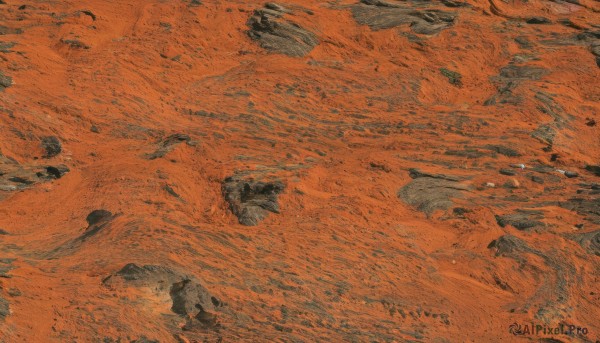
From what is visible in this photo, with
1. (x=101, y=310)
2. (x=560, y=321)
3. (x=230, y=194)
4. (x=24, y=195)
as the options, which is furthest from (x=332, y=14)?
(x=101, y=310)

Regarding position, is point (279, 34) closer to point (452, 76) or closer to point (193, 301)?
point (452, 76)

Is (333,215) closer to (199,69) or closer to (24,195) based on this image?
(24,195)

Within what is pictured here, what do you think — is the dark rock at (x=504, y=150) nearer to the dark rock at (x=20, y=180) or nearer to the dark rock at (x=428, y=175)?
the dark rock at (x=428, y=175)

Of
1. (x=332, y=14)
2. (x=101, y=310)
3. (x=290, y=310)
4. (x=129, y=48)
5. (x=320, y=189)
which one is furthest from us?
(x=332, y=14)

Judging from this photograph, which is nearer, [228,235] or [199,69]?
[228,235]

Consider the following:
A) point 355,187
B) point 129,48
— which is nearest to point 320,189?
point 355,187

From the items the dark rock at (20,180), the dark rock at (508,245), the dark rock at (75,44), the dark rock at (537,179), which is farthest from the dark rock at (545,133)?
the dark rock at (20,180)

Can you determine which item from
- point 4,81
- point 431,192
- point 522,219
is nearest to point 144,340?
point 431,192

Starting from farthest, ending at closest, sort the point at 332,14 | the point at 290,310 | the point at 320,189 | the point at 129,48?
the point at 332,14 < the point at 129,48 < the point at 320,189 < the point at 290,310

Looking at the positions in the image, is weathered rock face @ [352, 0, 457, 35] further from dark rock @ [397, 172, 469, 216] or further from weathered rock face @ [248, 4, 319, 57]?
dark rock @ [397, 172, 469, 216]
